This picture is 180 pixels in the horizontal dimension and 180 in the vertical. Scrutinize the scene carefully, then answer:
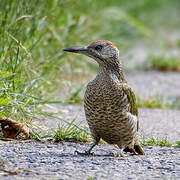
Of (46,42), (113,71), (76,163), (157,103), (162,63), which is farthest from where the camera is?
(162,63)

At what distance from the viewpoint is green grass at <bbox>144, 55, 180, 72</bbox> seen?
32.7 feet

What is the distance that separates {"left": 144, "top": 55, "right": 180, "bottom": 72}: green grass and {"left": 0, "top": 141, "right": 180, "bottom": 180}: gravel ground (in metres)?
5.75

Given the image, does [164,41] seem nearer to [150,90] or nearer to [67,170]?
[150,90]

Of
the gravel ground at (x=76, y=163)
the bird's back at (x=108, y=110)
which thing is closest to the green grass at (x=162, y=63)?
the gravel ground at (x=76, y=163)

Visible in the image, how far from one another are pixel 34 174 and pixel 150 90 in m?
5.15

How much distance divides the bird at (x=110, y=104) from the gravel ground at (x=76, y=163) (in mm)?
168

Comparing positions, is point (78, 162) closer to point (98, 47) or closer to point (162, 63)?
point (98, 47)

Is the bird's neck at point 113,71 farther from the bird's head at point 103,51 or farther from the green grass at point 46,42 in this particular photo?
the green grass at point 46,42

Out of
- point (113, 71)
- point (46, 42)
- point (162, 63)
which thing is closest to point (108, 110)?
point (113, 71)

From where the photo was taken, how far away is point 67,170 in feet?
11.3

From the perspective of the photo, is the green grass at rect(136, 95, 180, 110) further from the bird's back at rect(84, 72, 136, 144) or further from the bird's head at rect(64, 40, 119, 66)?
the bird's back at rect(84, 72, 136, 144)

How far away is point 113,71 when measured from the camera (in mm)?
4293

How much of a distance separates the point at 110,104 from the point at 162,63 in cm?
621

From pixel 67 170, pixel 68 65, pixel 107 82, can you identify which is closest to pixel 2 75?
pixel 107 82
